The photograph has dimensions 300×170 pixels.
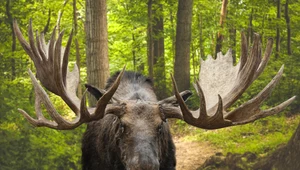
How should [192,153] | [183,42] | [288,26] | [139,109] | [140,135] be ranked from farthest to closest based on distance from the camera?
[183,42], [288,26], [192,153], [139,109], [140,135]

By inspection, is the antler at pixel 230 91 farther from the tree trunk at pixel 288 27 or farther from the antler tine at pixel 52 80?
the tree trunk at pixel 288 27

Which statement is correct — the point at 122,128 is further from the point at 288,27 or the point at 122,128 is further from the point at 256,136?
the point at 288,27

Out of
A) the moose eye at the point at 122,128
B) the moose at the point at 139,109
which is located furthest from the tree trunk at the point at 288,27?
Result: the moose eye at the point at 122,128

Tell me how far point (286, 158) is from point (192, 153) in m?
3.52

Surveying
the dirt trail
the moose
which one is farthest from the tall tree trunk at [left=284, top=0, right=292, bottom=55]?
the moose

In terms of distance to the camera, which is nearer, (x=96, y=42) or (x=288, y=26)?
(x=96, y=42)

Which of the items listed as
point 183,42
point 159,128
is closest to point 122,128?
point 159,128

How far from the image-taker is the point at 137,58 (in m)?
20.1

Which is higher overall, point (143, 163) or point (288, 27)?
point (288, 27)

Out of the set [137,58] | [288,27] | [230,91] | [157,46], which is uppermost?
[288,27]

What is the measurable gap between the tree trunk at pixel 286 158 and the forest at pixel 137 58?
796mm

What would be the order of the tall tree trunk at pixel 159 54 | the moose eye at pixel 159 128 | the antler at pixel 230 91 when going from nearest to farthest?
1. the moose eye at pixel 159 128
2. the antler at pixel 230 91
3. the tall tree trunk at pixel 159 54

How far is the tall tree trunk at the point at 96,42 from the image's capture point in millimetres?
7371

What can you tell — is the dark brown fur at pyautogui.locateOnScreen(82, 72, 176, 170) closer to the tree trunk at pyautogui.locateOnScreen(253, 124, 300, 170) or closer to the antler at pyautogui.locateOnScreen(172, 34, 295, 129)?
the antler at pyautogui.locateOnScreen(172, 34, 295, 129)
